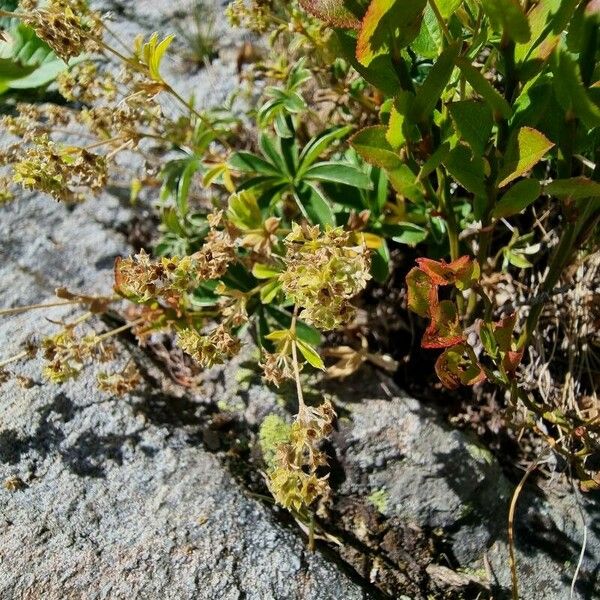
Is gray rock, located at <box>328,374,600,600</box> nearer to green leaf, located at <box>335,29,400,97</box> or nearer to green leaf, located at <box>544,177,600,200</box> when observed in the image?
green leaf, located at <box>544,177,600,200</box>

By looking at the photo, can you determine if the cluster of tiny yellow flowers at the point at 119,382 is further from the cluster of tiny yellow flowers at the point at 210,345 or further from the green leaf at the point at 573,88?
the green leaf at the point at 573,88

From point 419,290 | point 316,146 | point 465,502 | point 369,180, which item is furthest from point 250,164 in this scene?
point 465,502

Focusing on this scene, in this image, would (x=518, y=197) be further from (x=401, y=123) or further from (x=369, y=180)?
→ (x=369, y=180)

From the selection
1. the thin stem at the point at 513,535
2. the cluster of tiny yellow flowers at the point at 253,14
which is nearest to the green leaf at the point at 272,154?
the cluster of tiny yellow flowers at the point at 253,14

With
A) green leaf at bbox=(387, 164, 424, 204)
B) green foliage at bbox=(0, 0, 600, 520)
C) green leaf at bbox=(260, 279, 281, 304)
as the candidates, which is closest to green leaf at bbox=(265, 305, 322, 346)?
green foliage at bbox=(0, 0, 600, 520)

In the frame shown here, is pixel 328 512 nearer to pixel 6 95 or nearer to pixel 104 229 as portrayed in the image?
pixel 104 229

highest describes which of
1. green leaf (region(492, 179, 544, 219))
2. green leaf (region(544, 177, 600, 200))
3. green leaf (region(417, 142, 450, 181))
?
green leaf (region(417, 142, 450, 181))

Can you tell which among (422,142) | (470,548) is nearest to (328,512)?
(470,548)
